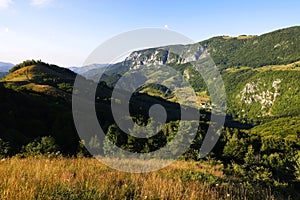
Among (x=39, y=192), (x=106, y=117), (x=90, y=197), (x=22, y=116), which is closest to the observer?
(x=39, y=192)

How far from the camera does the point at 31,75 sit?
15438 centimetres

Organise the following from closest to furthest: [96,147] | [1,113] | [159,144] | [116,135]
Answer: [96,147] → [116,135] → [159,144] → [1,113]

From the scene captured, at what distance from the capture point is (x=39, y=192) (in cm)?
427

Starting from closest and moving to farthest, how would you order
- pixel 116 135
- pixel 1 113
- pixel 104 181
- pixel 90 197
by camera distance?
pixel 90 197 → pixel 104 181 → pixel 116 135 → pixel 1 113

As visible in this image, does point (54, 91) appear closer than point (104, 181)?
No

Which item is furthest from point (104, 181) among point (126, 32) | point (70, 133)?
point (70, 133)

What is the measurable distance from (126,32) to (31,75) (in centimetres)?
15901

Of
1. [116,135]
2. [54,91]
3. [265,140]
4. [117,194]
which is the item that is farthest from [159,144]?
[54,91]

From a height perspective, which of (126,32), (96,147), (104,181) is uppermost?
(126,32)

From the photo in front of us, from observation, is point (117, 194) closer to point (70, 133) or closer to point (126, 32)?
point (126, 32)

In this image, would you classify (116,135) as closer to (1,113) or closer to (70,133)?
(70,133)

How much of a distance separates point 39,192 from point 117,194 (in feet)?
4.73

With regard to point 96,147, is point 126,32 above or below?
above

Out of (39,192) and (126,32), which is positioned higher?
(126,32)
